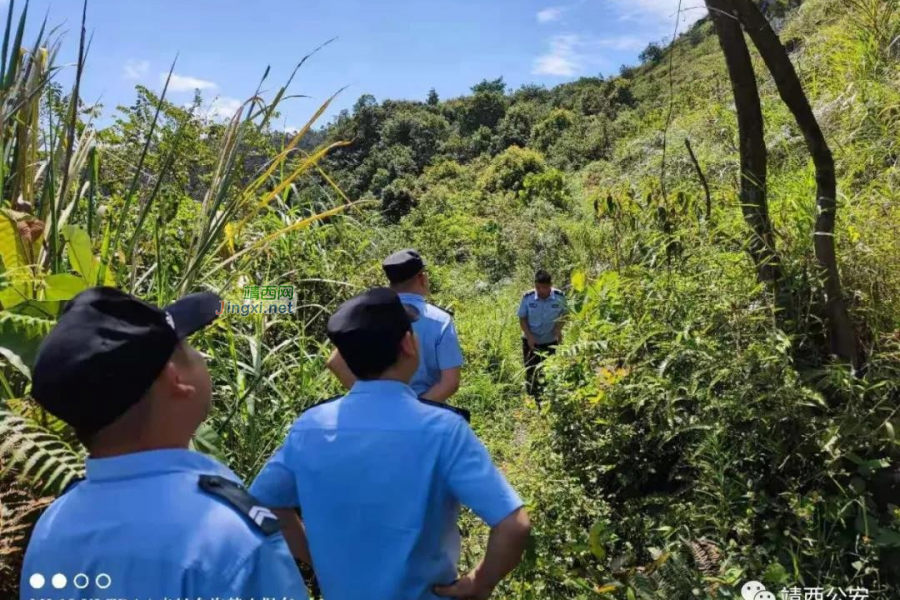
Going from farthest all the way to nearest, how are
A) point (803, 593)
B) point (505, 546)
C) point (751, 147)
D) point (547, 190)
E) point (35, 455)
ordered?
point (547, 190), point (751, 147), point (803, 593), point (35, 455), point (505, 546)

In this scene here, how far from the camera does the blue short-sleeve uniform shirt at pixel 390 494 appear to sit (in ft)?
4.42

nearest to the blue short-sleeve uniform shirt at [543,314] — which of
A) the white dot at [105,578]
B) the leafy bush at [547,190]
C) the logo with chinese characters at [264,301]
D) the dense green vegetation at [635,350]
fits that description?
the dense green vegetation at [635,350]

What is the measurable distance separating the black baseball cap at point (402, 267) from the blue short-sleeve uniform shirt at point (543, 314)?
252cm

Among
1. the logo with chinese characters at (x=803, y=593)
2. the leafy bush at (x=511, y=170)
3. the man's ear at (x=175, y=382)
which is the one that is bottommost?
the logo with chinese characters at (x=803, y=593)

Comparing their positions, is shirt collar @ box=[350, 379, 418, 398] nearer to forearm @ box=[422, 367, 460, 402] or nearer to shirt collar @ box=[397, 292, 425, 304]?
forearm @ box=[422, 367, 460, 402]

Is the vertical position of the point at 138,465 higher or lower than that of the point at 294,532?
higher

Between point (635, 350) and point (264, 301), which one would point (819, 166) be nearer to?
point (635, 350)

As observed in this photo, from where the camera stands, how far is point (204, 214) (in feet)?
7.98

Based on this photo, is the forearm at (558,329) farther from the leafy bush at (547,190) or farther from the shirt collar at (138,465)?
the leafy bush at (547,190)

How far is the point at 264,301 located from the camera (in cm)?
338

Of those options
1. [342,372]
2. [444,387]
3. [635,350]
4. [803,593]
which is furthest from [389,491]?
[635,350]

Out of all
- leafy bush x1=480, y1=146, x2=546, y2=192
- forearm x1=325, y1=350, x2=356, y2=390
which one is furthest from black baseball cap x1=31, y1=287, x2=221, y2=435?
leafy bush x1=480, y1=146, x2=546, y2=192

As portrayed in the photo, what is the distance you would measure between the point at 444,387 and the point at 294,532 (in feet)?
3.98

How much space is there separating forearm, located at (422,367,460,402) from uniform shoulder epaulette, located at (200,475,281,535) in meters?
1.75
